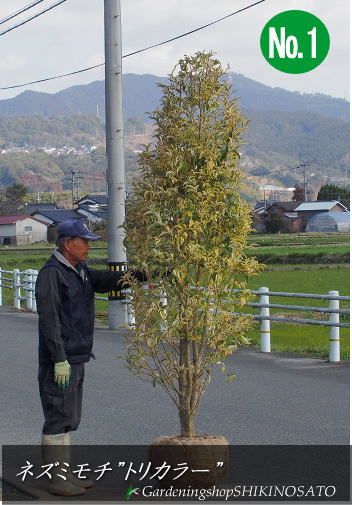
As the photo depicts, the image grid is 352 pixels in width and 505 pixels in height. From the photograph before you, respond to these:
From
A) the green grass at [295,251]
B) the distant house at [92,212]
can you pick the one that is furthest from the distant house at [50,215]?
the green grass at [295,251]

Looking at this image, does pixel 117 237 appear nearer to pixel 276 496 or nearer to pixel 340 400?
pixel 340 400

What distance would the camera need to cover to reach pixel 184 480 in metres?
6.64

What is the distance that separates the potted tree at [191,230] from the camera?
6738mm

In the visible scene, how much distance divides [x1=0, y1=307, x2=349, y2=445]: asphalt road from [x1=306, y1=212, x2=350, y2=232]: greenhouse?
123 m

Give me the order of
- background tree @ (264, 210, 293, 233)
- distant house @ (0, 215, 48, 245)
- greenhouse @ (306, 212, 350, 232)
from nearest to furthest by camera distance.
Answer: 1. background tree @ (264, 210, 293, 233)
2. distant house @ (0, 215, 48, 245)
3. greenhouse @ (306, 212, 350, 232)

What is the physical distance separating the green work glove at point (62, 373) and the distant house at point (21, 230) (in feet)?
405

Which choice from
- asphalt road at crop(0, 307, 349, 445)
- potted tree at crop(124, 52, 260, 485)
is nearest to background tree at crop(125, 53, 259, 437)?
potted tree at crop(124, 52, 260, 485)

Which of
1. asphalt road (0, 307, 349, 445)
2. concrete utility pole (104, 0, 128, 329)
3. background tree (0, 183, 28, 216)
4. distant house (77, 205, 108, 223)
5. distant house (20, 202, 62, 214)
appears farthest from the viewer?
distant house (20, 202, 62, 214)

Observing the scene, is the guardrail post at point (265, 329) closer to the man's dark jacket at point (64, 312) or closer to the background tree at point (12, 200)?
the man's dark jacket at point (64, 312)

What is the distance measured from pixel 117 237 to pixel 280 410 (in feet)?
32.2

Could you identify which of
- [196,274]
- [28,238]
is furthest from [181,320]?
[28,238]

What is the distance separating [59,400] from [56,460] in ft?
1.58

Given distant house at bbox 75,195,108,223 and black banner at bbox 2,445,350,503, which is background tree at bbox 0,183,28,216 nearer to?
distant house at bbox 75,195,108,223

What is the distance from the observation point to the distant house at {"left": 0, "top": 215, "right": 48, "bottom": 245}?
13000 centimetres
